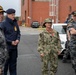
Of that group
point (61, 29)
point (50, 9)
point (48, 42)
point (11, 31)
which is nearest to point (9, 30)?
point (11, 31)

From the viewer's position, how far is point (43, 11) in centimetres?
6056

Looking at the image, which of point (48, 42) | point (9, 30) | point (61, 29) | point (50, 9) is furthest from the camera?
point (50, 9)

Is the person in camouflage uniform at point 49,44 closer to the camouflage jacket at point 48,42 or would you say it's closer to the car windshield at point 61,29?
the camouflage jacket at point 48,42

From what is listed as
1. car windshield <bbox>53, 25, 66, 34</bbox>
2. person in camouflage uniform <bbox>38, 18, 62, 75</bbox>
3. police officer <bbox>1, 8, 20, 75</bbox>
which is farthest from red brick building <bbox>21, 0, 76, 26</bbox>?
police officer <bbox>1, 8, 20, 75</bbox>

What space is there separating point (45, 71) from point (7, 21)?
64.7 inches

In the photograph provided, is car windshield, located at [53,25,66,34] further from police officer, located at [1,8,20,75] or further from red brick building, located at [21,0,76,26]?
red brick building, located at [21,0,76,26]

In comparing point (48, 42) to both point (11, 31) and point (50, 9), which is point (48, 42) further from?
point (50, 9)

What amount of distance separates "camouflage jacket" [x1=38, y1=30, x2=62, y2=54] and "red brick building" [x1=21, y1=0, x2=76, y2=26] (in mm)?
41158

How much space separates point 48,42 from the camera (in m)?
7.24

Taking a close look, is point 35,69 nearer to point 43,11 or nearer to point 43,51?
point 43,51

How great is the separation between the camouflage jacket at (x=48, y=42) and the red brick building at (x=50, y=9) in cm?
4116

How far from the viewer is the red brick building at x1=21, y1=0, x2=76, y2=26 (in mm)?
51500

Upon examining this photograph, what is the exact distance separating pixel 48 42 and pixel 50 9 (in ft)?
167

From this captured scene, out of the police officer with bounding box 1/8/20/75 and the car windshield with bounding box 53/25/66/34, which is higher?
the police officer with bounding box 1/8/20/75
